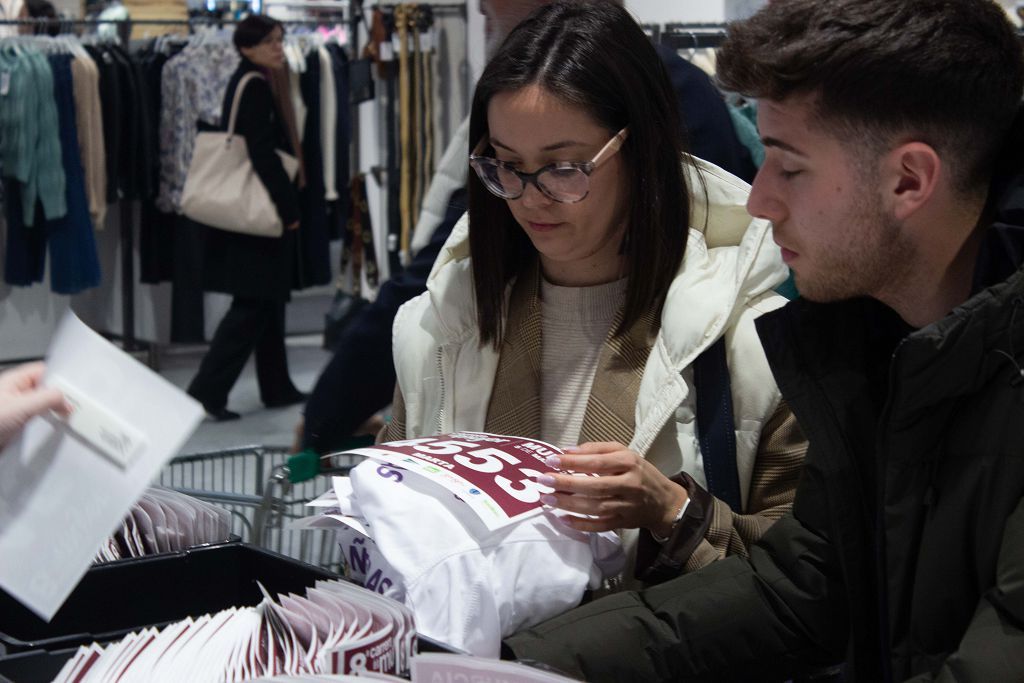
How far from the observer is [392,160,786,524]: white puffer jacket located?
1745 mm

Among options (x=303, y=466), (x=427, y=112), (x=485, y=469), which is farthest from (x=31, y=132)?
(x=485, y=469)

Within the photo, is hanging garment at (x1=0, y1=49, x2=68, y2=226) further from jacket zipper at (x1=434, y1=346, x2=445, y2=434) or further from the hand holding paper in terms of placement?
the hand holding paper

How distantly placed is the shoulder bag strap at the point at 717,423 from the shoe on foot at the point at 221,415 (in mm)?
5150

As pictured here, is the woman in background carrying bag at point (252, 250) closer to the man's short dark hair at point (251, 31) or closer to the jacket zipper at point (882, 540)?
the man's short dark hair at point (251, 31)

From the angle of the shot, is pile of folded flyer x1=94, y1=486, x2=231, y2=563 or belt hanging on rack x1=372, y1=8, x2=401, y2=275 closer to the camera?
pile of folded flyer x1=94, y1=486, x2=231, y2=563

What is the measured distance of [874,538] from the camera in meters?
1.55

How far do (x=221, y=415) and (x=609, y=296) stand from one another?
4967mm

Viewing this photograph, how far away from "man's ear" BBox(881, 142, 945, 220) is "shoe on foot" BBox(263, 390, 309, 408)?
5.83 metres

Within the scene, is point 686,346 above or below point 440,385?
above

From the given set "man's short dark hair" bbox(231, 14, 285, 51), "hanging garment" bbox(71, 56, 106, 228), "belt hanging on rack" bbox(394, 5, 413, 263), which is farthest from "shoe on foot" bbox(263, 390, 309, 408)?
"man's short dark hair" bbox(231, 14, 285, 51)

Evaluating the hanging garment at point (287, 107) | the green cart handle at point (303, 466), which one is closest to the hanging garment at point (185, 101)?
the hanging garment at point (287, 107)

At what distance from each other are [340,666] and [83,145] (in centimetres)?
655

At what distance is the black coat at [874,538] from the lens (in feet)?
4.15

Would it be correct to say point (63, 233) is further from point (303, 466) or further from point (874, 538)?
point (874, 538)
